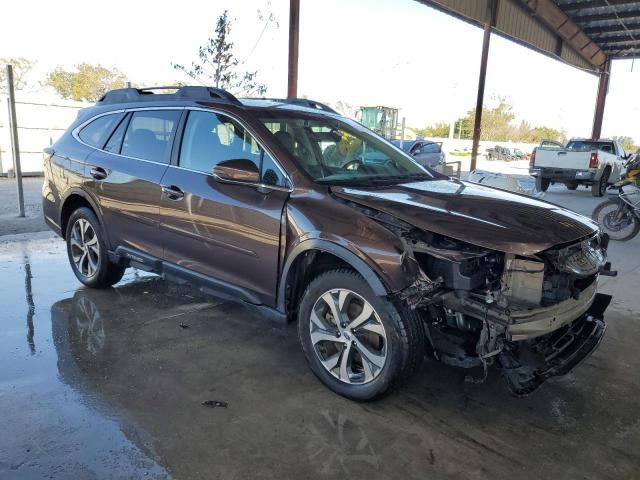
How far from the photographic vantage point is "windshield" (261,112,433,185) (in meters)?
3.49

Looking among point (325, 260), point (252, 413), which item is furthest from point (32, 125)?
point (252, 413)

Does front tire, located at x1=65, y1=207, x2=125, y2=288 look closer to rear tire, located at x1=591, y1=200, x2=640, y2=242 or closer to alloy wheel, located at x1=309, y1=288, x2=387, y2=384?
alloy wheel, located at x1=309, y1=288, x2=387, y2=384

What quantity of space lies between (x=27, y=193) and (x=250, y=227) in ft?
31.8

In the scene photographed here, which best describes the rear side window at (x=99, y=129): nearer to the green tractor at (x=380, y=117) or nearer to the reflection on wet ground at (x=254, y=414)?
the reflection on wet ground at (x=254, y=414)

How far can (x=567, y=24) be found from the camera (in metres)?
23.1

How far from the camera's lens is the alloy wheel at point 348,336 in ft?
9.67

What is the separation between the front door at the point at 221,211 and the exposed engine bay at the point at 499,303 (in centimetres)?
73

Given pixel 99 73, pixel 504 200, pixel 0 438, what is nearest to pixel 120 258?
pixel 0 438

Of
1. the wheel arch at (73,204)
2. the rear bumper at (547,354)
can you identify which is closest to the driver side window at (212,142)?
the wheel arch at (73,204)

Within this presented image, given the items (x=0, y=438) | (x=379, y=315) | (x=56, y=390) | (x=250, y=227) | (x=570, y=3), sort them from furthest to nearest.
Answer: (x=570, y=3), (x=250, y=227), (x=56, y=390), (x=379, y=315), (x=0, y=438)

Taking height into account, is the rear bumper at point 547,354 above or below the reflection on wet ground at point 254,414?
above

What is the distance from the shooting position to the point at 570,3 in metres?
21.7

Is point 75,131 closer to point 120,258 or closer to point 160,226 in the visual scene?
point 120,258

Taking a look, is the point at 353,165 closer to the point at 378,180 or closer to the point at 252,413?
the point at 378,180
